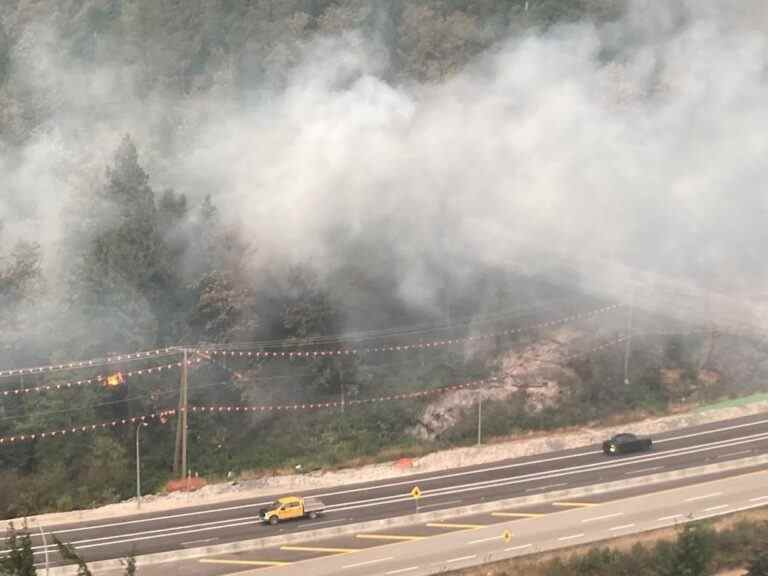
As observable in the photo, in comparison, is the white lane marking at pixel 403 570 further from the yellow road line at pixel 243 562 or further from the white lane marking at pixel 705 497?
the white lane marking at pixel 705 497

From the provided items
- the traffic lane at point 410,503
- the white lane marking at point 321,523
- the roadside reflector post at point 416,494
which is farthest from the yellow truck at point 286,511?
the roadside reflector post at point 416,494

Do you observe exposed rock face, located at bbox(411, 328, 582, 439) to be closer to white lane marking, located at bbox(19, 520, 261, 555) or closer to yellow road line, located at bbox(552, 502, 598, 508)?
yellow road line, located at bbox(552, 502, 598, 508)

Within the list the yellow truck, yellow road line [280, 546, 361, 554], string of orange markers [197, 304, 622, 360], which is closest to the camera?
yellow road line [280, 546, 361, 554]

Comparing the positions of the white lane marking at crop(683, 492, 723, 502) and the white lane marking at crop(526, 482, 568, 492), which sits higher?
the white lane marking at crop(526, 482, 568, 492)

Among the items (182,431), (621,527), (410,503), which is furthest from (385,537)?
(182,431)

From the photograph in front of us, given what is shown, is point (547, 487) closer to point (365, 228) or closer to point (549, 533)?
point (549, 533)

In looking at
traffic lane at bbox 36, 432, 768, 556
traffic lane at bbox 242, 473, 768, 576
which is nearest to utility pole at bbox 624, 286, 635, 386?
traffic lane at bbox 36, 432, 768, 556

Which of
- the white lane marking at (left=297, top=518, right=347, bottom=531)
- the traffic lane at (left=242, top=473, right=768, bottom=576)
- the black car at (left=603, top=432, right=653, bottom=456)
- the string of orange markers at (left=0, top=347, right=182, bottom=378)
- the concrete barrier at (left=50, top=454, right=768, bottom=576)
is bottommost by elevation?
the traffic lane at (left=242, top=473, right=768, bottom=576)

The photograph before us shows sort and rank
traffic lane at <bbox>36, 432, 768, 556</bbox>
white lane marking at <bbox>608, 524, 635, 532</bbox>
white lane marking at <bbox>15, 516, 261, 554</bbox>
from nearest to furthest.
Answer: white lane marking at <bbox>608, 524, 635, 532</bbox> < traffic lane at <bbox>36, 432, 768, 556</bbox> < white lane marking at <bbox>15, 516, 261, 554</bbox>
